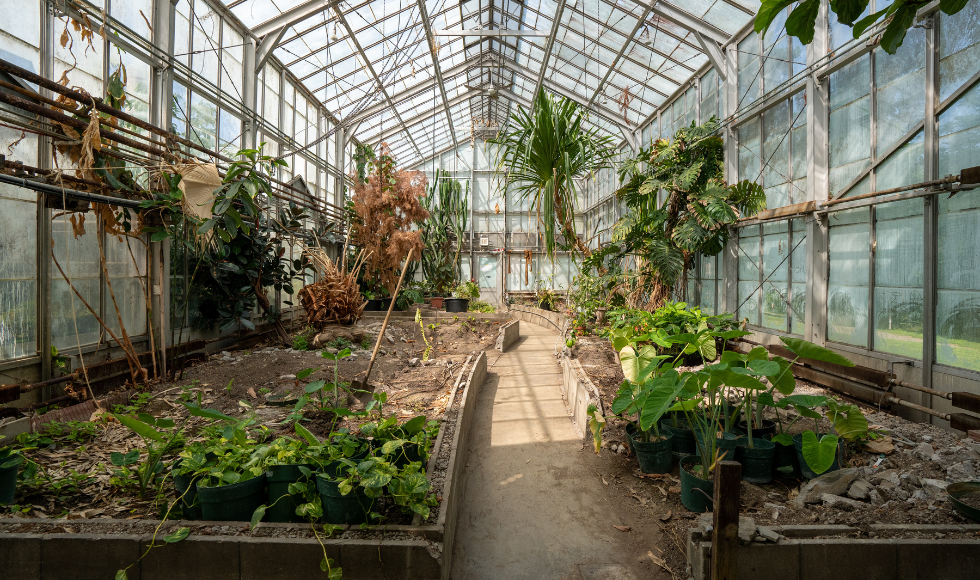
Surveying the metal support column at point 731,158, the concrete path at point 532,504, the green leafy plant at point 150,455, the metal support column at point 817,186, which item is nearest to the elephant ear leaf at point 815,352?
the concrete path at point 532,504

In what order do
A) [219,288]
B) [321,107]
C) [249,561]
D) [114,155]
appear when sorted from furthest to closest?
[321,107] → [219,288] → [114,155] → [249,561]

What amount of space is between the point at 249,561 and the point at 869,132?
19.1ft

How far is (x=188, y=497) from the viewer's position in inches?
85.4

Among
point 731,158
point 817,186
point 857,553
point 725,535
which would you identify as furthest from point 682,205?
point 725,535

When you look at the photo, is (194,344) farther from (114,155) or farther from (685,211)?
(685,211)

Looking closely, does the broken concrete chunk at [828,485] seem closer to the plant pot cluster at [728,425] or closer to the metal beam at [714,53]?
the plant pot cluster at [728,425]

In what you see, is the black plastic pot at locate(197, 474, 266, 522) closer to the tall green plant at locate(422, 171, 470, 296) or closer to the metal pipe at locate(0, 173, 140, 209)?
the metal pipe at locate(0, 173, 140, 209)

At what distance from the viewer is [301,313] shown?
9562 millimetres

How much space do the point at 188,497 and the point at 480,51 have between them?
493 inches

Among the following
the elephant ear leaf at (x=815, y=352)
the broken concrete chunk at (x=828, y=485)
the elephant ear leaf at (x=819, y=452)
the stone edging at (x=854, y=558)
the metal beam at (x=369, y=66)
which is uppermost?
the metal beam at (x=369, y=66)

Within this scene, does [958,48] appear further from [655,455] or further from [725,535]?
[725,535]

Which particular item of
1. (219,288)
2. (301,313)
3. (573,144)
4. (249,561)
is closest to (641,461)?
(249,561)

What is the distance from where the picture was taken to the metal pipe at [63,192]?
9.16 ft

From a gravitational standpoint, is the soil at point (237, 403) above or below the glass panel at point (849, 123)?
below
